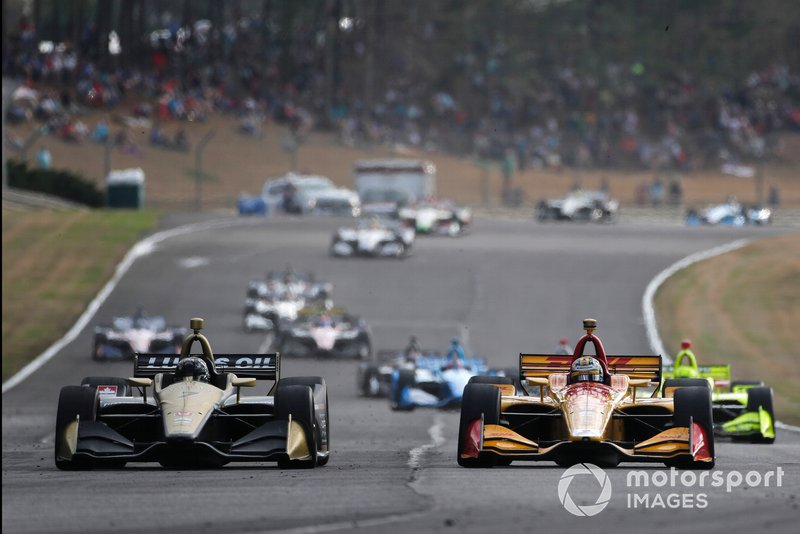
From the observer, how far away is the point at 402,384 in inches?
1106

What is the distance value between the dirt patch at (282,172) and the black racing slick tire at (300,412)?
173 feet

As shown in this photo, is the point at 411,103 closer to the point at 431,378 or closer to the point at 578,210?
the point at 578,210

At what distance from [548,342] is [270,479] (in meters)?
27.2

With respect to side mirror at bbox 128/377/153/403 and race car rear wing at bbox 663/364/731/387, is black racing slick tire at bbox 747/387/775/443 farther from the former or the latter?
side mirror at bbox 128/377/153/403

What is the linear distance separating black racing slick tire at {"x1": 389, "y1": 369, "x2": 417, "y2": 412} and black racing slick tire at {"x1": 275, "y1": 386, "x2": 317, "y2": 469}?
518 inches

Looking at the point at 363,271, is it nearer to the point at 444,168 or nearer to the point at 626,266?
the point at 626,266

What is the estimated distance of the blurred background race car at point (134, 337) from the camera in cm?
3612

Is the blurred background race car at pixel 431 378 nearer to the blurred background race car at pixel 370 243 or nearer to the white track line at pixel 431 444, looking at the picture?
the white track line at pixel 431 444

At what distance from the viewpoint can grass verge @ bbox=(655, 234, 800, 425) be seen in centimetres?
3738

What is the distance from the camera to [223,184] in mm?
72625

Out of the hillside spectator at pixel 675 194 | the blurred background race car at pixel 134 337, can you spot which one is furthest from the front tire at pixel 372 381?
the hillside spectator at pixel 675 194

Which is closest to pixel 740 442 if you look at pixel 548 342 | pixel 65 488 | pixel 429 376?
pixel 429 376

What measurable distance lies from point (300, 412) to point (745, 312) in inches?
1218

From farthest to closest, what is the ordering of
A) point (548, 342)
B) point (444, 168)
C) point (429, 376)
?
point (444, 168) → point (548, 342) → point (429, 376)
